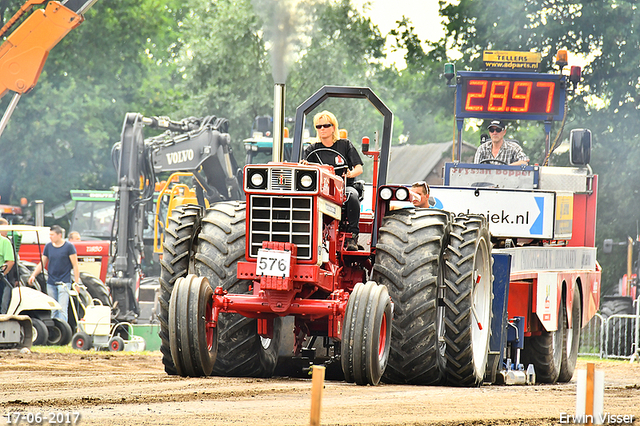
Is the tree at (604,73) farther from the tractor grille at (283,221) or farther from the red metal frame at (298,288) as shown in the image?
the tractor grille at (283,221)

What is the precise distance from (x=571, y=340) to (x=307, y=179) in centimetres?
695

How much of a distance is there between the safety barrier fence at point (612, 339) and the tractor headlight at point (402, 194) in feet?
36.4

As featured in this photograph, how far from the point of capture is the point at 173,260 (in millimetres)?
9516

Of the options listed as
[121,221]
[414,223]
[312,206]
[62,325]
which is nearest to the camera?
[312,206]

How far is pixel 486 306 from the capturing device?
10.7m

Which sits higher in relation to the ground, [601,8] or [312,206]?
[601,8]

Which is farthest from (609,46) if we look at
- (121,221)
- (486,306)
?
(486,306)

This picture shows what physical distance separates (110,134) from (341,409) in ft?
114

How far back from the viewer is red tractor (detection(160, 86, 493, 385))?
27.7 ft

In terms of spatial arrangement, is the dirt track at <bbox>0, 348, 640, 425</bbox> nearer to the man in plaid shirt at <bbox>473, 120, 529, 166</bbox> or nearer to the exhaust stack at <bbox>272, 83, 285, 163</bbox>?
the exhaust stack at <bbox>272, 83, 285, 163</bbox>

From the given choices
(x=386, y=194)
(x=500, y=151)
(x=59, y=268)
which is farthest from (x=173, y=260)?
(x=59, y=268)

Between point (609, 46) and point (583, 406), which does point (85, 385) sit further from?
point (609, 46)

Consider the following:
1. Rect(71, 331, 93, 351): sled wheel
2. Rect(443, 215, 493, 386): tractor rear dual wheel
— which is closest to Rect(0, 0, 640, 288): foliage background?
Rect(71, 331, 93, 351): sled wheel

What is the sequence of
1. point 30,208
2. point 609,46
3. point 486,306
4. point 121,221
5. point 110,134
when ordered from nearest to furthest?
point 486,306, point 121,221, point 609,46, point 30,208, point 110,134
